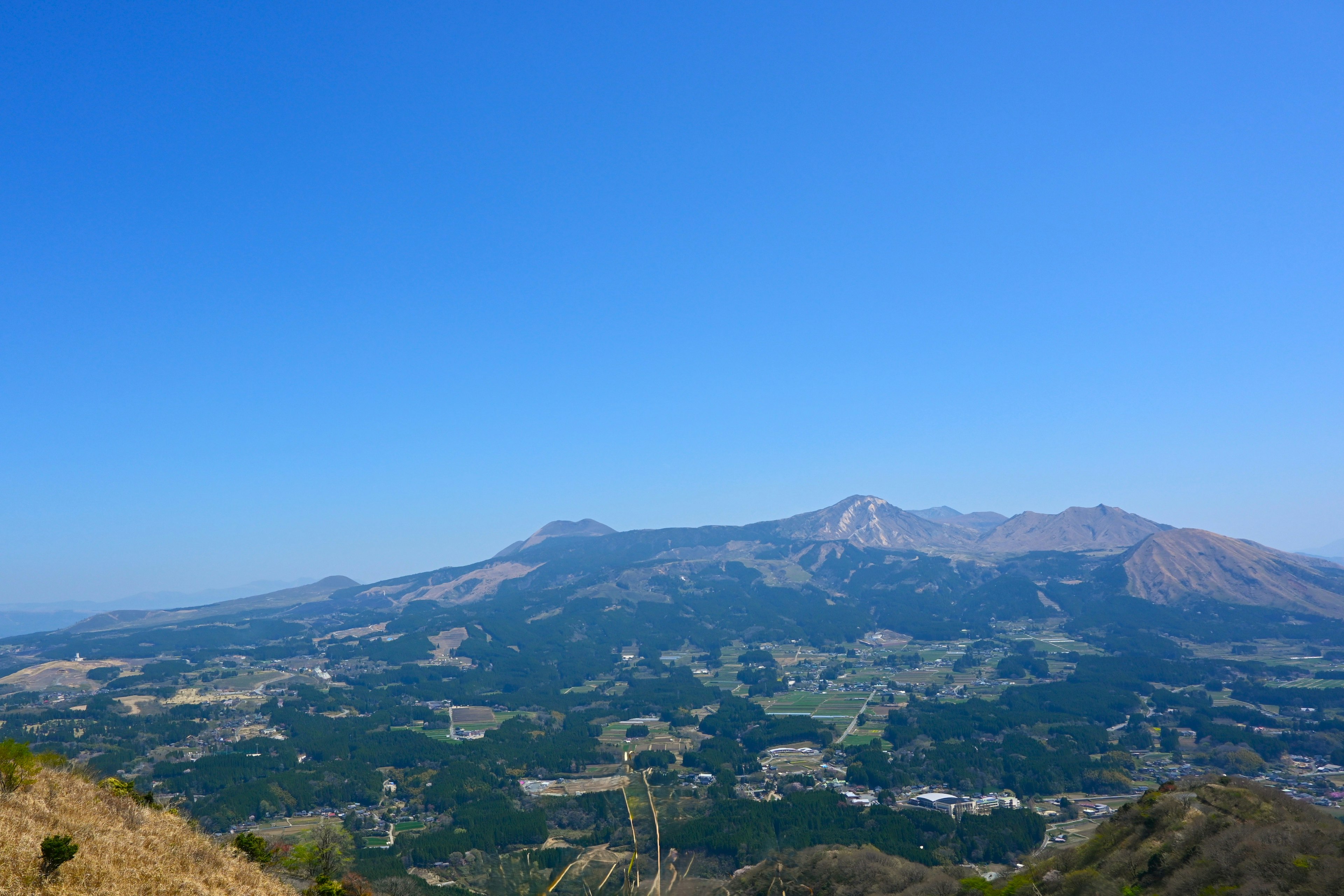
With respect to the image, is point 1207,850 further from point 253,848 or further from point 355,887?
point 253,848

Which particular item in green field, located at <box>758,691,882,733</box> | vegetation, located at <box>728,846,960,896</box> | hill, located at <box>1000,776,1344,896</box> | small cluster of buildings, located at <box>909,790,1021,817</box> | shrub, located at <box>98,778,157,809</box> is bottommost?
green field, located at <box>758,691,882,733</box>

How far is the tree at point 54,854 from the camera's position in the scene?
14.2m

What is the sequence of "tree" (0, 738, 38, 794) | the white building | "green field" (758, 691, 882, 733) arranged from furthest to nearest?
1. "green field" (758, 691, 882, 733)
2. the white building
3. "tree" (0, 738, 38, 794)

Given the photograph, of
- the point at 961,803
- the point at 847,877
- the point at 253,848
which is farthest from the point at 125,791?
the point at 961,803

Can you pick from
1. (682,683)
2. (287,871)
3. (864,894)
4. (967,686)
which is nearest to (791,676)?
(682,683)

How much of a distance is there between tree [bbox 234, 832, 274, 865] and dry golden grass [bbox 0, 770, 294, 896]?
145 centimetres

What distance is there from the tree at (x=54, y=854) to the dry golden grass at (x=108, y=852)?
0.45 feet

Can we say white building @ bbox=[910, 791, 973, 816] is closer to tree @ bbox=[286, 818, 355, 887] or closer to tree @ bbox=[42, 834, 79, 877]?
tree @ bbox=[286, 818, 355, 887]

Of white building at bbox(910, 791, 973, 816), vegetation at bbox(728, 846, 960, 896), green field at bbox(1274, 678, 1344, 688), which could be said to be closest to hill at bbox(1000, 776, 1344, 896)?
vegetation at bbox(728, 846, 960, 896)

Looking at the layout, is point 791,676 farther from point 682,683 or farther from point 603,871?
point 603,871

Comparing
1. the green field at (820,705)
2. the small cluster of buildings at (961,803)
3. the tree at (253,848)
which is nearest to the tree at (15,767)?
the tree at (253,848)

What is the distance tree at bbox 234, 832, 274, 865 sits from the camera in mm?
23016

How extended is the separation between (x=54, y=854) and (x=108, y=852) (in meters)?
2.26

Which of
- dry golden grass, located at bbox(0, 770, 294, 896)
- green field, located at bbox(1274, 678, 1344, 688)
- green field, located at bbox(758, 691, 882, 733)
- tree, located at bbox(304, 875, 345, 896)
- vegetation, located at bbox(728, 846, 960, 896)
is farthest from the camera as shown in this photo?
green field, located at bbox(1274, 678, 1344, 688)
